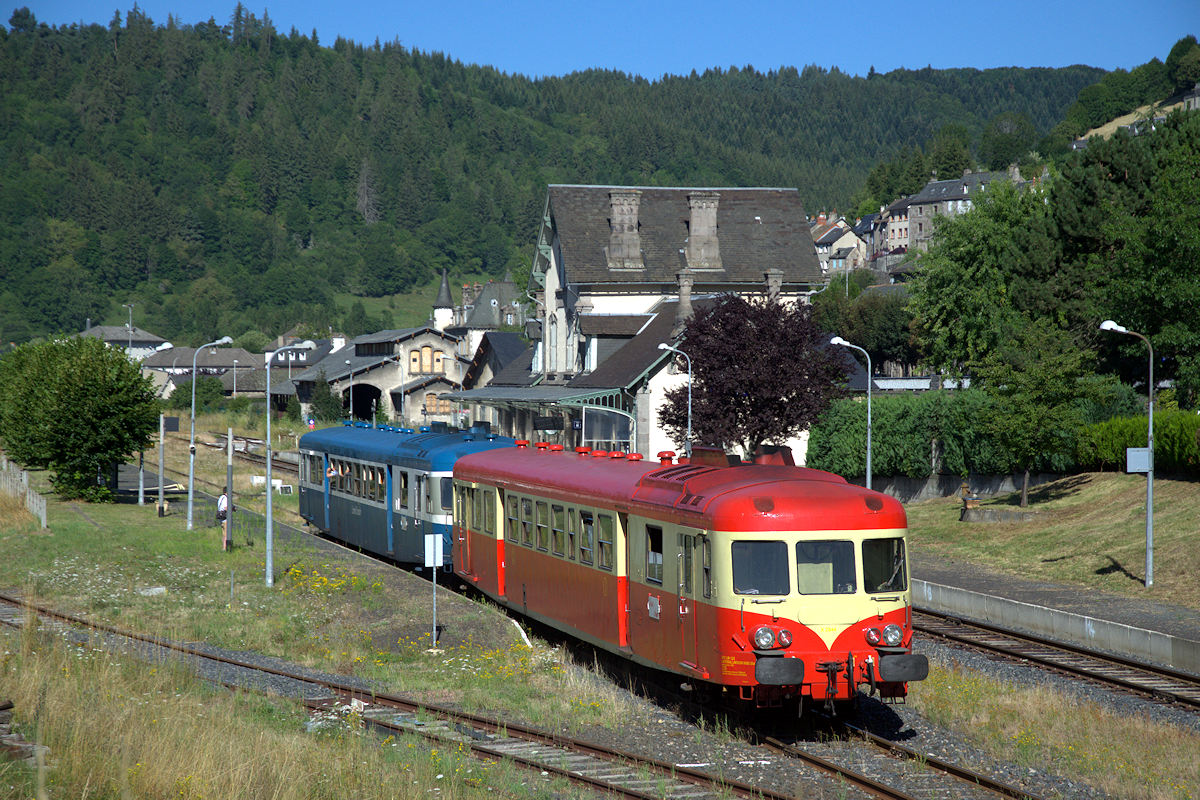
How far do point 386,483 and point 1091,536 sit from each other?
19.3 meters

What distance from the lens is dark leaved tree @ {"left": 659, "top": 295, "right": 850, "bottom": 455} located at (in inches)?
1683

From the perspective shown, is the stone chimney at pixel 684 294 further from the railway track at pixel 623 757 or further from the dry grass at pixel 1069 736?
the railway track at pixel 623 757

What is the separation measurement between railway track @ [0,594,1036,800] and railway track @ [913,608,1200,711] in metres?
5.71

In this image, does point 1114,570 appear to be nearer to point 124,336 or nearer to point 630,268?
point 630,268

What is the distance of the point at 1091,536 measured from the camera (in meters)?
34.1

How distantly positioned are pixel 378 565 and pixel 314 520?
8.42 meters

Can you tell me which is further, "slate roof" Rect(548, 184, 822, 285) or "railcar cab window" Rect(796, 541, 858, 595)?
"slate roof" Rect(548, 184, 822, 285)

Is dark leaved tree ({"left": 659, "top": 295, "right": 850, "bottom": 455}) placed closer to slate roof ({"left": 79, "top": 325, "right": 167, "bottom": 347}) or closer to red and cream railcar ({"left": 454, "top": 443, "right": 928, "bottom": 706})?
red and cream railcar ({"left": 454, "top": 443, "right": 928, "bottom": 706})

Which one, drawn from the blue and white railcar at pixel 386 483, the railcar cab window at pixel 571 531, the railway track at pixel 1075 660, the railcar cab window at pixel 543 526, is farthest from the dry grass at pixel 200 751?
the blue and white railcar at pixel 386 483

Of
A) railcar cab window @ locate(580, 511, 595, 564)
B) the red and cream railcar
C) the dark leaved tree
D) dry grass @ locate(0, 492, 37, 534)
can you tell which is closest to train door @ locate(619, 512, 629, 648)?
the red and cream railcar

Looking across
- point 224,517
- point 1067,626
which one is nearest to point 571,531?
point 1067,626

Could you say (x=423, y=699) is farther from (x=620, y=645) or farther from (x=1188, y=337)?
(x=1188, y=337)

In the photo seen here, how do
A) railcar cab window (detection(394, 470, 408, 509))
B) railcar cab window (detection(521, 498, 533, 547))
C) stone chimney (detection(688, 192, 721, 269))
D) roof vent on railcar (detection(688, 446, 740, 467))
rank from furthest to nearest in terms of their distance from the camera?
stone chimney (detection(688, 192, 721, 269))
railcar cab window (detection(394, 470, 408, 509))
railcar cab window (detection(521, 498, 533, 547))
roof vent on railcar (detection(688, 446, 740, 467))

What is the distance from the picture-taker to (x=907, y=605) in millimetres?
14188
